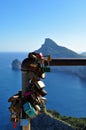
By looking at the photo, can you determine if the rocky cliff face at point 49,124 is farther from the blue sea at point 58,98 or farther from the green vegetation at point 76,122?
the blue sea at point 58,98

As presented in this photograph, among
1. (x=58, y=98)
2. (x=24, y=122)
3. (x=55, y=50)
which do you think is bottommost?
(x=58, y=98)

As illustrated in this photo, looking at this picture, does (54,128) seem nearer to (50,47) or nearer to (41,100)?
(41,100)

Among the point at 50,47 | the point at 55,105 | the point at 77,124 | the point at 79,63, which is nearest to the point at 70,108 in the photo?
the point at 55,105

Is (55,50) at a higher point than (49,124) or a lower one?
higher

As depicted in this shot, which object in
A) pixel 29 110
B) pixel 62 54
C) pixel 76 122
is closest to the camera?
pixel 29 110

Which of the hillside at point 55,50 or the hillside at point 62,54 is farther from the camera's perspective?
the hillside at point 55,50

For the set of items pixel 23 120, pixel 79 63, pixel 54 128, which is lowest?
pixel 54 128

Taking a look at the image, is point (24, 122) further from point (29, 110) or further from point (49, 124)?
point (49, 124)

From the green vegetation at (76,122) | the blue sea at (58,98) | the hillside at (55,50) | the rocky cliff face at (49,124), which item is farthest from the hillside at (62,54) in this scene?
the rocky cliff face at (49,124)

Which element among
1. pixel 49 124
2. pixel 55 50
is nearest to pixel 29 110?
pixel 49 124
